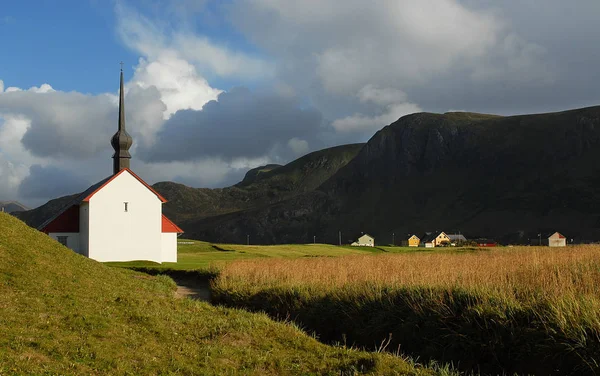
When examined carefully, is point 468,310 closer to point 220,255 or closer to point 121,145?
point 220,255

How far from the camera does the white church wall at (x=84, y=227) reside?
150 ft

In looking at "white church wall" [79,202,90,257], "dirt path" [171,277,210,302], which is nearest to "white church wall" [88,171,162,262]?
"white church wall" [79,202,90,257]

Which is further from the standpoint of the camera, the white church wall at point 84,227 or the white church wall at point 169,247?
the white church wall at point 169,247

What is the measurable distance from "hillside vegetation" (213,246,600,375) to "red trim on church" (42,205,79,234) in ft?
114

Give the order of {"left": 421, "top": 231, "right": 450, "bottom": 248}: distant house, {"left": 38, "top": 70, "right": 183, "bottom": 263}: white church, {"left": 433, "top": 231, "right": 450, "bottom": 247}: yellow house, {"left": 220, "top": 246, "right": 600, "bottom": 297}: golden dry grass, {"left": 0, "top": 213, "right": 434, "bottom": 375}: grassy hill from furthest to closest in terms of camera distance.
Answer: {"left": 421, "top": 231, "right": 450, "bottom": 248}: distant house
{"left": 433, "top": 231, "right": 450, "bottom": 247}: yellow house
{"left": 38, "top": 70, "right": 183, "bottom": 263}: white church
{"left": 220, "top": 246, "right": 600, "bottom": 297}: golden dry grass
{"left": 0, "top": 213, "right": 434, "bottom": 375}: grassy hill

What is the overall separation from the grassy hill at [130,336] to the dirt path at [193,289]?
5.42 m

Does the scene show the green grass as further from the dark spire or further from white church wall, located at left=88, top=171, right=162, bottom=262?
the dark spire

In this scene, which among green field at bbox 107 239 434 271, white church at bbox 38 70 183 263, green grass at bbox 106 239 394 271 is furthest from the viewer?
white church at bbox 38 70 183 263

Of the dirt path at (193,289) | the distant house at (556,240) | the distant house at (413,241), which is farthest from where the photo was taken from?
the distant house at (413,241)

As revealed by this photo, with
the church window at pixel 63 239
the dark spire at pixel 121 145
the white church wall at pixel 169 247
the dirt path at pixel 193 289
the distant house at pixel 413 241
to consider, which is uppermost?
the dark spire at pixel 121 145

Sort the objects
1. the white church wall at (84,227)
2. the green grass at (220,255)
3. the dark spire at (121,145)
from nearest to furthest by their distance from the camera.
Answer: the green grass at (220,255) → the white church wall at (84,227) → the dark spire at (121,145)

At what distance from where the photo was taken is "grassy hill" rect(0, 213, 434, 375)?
9523mm

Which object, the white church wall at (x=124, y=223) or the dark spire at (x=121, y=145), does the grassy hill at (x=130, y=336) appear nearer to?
the white church wall at (x=124, y=223)

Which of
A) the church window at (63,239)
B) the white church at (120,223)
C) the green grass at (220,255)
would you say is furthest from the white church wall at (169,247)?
the church window at (63,239)
